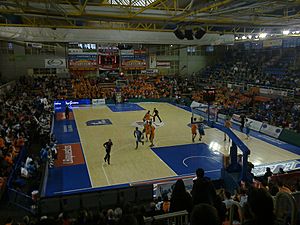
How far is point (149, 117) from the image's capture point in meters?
19.4

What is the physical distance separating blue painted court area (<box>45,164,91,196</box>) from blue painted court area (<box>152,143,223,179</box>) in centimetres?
416

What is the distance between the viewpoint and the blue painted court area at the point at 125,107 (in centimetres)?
3063

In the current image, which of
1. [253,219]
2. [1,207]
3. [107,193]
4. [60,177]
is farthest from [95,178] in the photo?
[253,219]

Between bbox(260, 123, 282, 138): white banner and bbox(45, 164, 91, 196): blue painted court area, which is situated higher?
bbox(260, 123, 282, 138): white banner

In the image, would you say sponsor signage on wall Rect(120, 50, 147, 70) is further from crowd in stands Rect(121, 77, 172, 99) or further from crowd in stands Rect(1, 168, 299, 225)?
crowd in stands Rect(1, 168, 299, 225)

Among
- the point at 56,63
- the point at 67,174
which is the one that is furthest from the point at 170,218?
the point at 56,63

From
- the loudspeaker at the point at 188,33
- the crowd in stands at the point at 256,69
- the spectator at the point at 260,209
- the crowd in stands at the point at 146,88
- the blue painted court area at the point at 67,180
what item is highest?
the loudspeaker at the point at 188,33

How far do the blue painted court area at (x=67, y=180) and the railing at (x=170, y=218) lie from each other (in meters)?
8.95

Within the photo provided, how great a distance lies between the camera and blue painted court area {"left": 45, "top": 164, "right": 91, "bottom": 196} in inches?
472

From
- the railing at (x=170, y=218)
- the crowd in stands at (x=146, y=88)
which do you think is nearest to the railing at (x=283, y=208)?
the railing at (x=170, y=218)

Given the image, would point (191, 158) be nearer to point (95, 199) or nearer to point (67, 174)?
point (67, 174)

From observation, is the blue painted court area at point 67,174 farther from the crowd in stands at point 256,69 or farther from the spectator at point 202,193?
the crowd in stands at point 256,69

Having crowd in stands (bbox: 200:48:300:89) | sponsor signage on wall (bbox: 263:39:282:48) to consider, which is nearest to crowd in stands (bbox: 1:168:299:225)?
sponsor signage on wall (bbox: 263:39:282:48)

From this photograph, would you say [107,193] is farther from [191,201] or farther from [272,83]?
A: [272,83]
